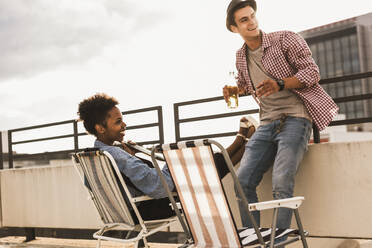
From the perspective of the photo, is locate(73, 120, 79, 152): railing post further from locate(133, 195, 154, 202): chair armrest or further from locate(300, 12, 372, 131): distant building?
locate(300, 12, 372, 131): distant building

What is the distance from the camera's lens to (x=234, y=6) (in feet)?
11.5

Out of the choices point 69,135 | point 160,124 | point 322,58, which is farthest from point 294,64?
point 322,58

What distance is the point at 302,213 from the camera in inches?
170

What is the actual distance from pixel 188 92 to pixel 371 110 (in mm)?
86402

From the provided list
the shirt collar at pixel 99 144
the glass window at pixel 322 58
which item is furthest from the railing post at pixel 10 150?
the glass window at pixel 322 58

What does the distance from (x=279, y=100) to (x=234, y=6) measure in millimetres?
773

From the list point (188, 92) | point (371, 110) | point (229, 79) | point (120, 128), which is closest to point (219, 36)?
point (229, 79)

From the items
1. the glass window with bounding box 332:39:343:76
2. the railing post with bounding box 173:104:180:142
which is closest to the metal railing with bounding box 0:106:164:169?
the railing post with bounding box 173:104:180:142

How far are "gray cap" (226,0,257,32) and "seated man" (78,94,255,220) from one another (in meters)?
0.81

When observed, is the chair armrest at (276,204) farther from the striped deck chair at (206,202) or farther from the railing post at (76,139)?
the railing post at (76,139)

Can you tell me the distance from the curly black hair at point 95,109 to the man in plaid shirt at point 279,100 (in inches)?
44.0

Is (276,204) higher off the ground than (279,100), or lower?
lower

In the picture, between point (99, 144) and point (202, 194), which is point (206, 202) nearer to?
point (202, 194)

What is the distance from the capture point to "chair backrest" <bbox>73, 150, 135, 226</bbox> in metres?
3.39
